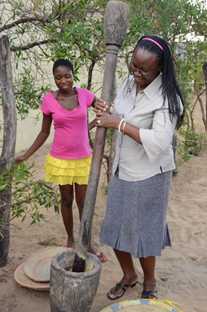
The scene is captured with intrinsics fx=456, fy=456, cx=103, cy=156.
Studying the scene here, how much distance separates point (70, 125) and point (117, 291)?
1.29 metres

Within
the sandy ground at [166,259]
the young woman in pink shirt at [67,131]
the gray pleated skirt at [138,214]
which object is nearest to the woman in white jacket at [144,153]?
the gray pleated skirt at [138,214]

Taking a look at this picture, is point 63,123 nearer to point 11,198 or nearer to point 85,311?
point 11,198

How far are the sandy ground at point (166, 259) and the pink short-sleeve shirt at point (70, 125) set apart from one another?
1017 mm

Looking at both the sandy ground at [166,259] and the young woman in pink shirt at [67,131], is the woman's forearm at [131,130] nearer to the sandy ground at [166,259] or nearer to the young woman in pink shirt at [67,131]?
the young woman in pink shirt at [67,131]

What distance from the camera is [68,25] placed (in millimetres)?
3299

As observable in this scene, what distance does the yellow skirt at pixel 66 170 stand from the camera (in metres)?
3.60

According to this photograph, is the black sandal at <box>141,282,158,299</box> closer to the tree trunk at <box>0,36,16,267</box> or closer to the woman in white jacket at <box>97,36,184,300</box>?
the woman in white jacket at <box>97,36,184,300</box>

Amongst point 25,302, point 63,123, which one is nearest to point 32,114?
point 63,123

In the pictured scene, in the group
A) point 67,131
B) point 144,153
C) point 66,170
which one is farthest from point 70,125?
point 144,153

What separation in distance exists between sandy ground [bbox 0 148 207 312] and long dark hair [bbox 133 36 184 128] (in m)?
1.49

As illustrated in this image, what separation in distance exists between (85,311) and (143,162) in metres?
0.92

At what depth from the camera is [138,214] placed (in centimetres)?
284

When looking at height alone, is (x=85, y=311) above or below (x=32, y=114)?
below

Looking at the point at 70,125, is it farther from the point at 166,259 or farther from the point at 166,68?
the point at 166,259
